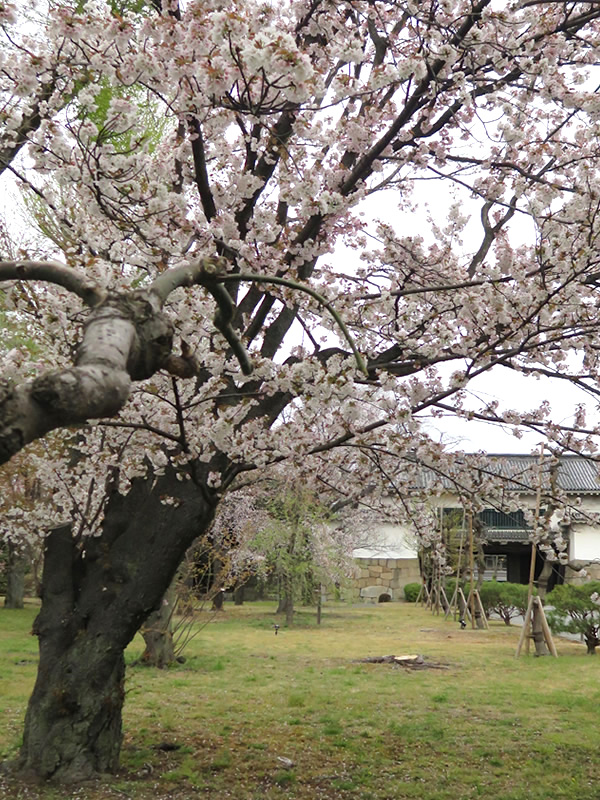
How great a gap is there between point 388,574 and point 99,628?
2299 centimetres

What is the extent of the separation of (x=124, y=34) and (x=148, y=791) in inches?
185

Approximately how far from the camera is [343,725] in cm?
677

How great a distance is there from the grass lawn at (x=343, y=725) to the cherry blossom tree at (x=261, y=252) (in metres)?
0.94

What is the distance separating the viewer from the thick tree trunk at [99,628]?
4.71m

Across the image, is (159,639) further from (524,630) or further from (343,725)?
(524,630)

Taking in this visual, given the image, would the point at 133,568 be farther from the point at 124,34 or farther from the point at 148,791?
the point at 124,34

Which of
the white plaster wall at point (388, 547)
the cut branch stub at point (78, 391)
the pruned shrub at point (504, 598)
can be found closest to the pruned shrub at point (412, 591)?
the white plaster wall at point (388, 547)

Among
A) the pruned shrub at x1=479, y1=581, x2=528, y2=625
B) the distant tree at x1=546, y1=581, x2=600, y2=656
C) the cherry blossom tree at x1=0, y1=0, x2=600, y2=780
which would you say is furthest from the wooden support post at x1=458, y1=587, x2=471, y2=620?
the cherry blossom tree at x1=0, y1=0, x2=600, y2=780

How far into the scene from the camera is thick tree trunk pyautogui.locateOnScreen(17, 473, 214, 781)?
4.71 metres

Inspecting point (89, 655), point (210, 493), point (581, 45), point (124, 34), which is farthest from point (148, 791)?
point (581, 45)

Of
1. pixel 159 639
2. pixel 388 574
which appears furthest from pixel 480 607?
pixel 388 574

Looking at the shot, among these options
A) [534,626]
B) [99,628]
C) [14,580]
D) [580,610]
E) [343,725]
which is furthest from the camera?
[14,580]

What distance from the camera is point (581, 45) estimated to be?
4992 mm

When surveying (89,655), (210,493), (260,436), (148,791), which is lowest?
(148,791)
